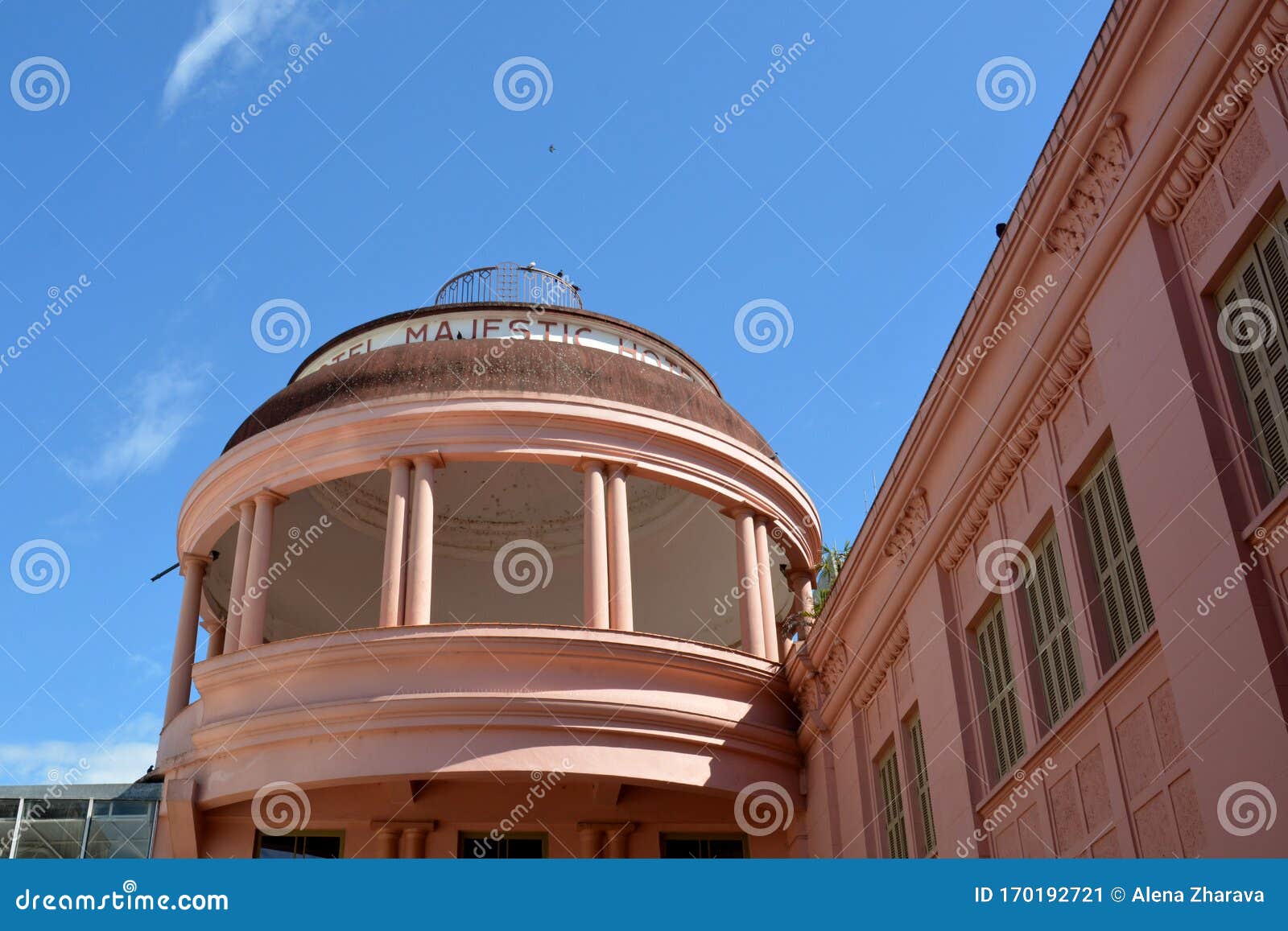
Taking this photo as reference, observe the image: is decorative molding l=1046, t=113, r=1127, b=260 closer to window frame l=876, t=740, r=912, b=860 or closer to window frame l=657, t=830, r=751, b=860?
window frame l=876, t=740, r=912, b=860

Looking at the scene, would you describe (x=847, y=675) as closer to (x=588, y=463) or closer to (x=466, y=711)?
(x=466, y=711)

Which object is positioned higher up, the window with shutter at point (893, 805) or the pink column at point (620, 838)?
the pink column at point (620, 838)

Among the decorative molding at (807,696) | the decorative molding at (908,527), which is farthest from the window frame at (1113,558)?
the decorative molding at (807,696)

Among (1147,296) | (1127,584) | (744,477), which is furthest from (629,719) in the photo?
(1147,296)

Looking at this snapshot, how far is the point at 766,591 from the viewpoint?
24.3 metres

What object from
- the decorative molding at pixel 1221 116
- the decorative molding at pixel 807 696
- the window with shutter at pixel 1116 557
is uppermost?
the decorative molding at pixel 807 696

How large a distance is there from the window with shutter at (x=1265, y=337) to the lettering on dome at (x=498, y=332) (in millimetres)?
15127

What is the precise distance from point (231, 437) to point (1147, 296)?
18004 mm

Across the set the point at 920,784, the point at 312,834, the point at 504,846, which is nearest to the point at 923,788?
the point at 920,784

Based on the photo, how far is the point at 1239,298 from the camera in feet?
35.3

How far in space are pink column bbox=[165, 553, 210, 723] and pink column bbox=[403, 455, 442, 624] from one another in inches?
189

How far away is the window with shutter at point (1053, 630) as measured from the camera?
13.5 metres

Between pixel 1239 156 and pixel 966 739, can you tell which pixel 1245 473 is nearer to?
pixel 1239 156

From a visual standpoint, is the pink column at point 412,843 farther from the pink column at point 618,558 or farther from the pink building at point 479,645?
the pink column at point 618,558
